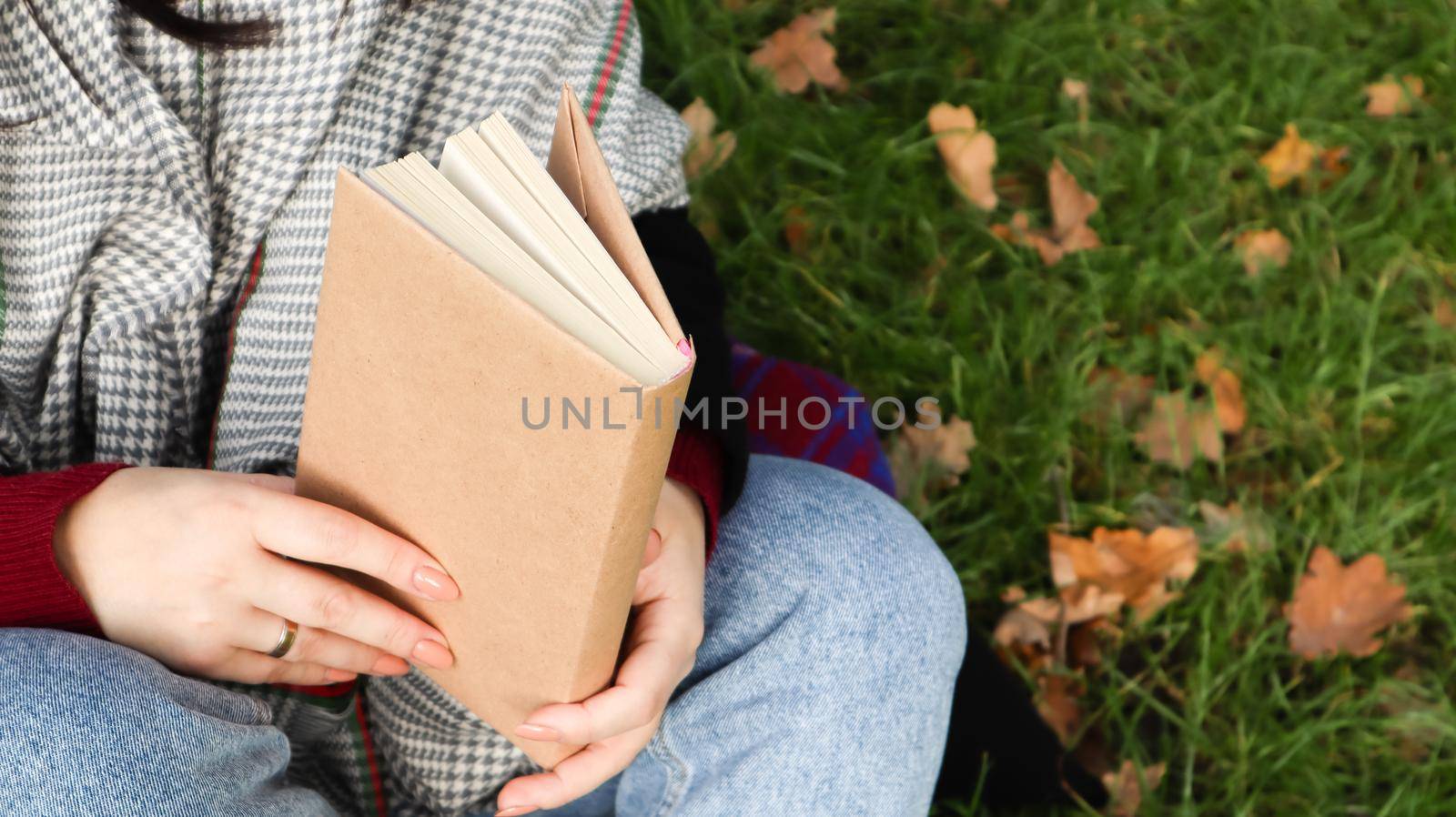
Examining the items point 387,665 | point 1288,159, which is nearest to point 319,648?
point 387,665

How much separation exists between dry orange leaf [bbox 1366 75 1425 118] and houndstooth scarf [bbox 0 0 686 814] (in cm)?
124

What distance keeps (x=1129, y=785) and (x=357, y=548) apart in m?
0.94

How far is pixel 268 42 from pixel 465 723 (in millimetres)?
508

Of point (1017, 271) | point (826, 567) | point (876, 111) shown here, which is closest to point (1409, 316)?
point (1017, 271)

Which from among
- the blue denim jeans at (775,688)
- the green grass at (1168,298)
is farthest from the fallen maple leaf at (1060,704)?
the blue denim jeans at (775,688)

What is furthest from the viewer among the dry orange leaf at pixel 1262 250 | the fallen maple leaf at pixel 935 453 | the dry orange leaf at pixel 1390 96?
the dry orange leaf at pixel 1390 96

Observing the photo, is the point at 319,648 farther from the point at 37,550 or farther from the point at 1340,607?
the point at 1340,607

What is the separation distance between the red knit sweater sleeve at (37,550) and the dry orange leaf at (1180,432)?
1.14 meters

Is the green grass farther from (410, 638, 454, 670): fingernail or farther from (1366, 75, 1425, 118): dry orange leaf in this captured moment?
(410, 638, 454, 670): fingernail

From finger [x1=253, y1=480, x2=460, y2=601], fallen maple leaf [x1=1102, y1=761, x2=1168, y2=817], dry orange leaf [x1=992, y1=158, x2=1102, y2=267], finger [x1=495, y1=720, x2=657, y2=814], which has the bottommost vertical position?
fallen maple leaf [x1=1102, y1=761, x2=1168, y2=817]

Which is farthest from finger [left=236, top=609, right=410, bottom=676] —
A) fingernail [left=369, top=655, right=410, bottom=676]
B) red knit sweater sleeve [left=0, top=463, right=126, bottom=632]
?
red knit sweater sleeve [left=0, top=463, right=126, bottom=632]

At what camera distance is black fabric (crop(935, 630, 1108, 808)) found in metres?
1.15

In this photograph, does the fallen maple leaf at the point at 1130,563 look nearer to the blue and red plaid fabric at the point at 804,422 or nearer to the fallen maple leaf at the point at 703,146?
the blue and red plaid fabric at the point at 804,422

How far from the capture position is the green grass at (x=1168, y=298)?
1.30 meters
